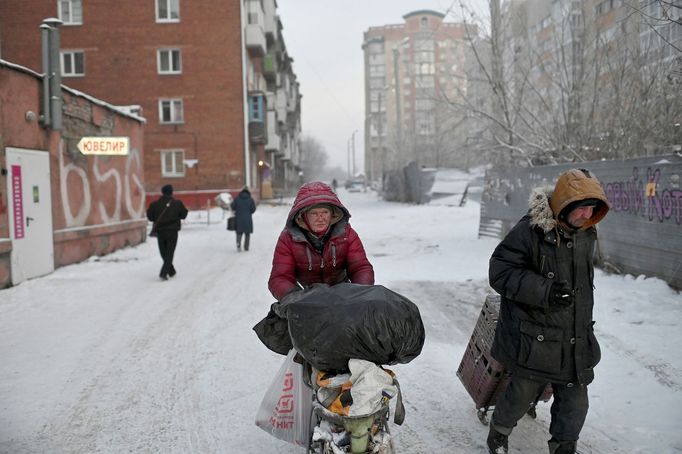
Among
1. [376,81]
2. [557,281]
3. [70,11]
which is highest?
[376,81]

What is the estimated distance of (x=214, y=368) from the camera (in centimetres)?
538

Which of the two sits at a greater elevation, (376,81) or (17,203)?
(376,81)

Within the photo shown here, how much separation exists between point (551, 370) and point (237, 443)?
6.99 ft

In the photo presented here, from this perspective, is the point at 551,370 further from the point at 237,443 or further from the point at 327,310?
the point at 237,443

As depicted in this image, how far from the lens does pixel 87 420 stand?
425 centimetres

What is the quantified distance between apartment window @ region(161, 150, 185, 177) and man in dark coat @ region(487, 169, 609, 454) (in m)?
30.9

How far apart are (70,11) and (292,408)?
34.8m

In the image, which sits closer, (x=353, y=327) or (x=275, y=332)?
(x=353, y=327)

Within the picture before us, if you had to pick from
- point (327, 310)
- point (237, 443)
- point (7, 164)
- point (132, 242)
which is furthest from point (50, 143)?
point (327, 310)

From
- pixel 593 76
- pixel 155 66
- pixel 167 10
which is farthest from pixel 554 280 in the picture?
pixel 167 10

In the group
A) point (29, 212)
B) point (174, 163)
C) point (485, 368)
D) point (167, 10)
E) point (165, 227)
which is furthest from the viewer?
point (174, 163)

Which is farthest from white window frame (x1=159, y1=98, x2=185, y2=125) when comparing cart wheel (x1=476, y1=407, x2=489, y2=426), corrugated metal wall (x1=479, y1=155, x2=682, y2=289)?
cart wheel (x1=476, y1=407, x2=489, y2=426)

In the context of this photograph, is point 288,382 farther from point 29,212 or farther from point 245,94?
point 245,94

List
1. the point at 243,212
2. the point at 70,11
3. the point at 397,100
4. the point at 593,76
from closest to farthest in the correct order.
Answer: the point at 593,76, the point at 243,212, the point at 70,11, the point at 397,100
